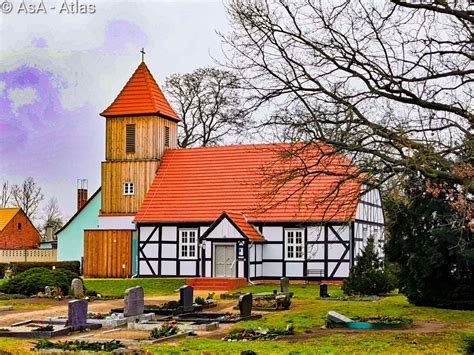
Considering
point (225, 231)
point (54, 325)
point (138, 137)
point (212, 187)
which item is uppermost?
A: point (138, 137)

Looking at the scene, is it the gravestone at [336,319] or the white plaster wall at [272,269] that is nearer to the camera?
the gravestone at [336,319]

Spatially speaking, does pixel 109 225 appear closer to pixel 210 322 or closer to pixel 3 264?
pixel 3 264

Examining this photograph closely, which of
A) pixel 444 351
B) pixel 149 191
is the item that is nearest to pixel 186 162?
pixel 149 191

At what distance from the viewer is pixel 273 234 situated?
39.2m

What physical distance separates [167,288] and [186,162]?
930cm

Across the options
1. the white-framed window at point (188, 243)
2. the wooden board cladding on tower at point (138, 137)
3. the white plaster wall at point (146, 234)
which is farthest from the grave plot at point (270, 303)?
the wooden board cladding on tower at point (138, 137)

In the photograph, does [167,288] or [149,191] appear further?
[149,191]

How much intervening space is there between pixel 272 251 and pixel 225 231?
2.74 meters

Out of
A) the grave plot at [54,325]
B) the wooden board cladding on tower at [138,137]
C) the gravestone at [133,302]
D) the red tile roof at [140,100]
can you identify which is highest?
the red tile roof at [140,100]

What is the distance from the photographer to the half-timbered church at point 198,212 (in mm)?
38031

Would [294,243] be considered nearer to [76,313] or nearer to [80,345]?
[76,313]

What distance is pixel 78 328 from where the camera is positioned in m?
21.0

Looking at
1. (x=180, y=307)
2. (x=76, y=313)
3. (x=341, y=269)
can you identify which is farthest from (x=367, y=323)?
(x=341, y=269)

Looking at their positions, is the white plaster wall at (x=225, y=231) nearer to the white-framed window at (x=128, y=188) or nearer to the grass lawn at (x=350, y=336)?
the white-framed window at (x=128, y=188)
